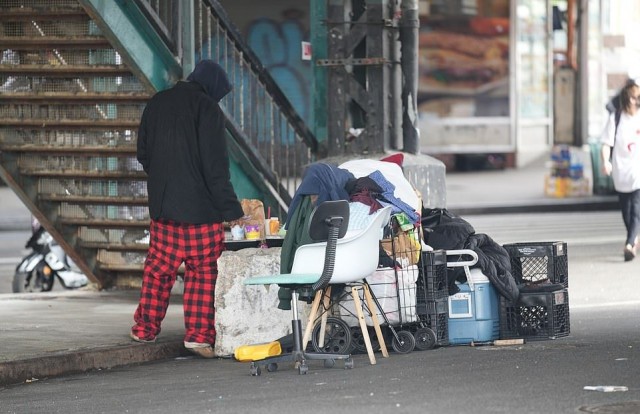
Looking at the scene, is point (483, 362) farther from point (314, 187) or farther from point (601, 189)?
point (601, 189)

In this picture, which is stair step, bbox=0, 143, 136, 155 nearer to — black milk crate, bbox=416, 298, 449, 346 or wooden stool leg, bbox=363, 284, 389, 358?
black milk crate, bbox=416, 298, 449, 346

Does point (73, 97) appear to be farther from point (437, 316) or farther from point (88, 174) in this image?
point (437, 316)

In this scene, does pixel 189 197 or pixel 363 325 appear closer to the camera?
pixel 363 325

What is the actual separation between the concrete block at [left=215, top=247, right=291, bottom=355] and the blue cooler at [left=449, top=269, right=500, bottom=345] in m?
1.24

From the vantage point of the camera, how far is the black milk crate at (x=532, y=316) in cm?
1026

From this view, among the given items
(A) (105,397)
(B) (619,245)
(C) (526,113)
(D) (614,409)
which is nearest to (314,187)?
(A) (105,397)

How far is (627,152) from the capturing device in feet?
51.5

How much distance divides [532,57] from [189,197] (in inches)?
957

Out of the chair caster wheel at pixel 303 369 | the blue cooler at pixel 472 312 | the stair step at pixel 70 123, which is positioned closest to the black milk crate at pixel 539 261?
the blue cooler at pixel 472 312

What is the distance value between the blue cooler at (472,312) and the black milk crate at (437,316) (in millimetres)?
84

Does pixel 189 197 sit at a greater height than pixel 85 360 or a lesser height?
greater

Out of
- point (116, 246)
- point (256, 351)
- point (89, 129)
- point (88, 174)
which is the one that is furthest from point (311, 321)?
point (116, 246)

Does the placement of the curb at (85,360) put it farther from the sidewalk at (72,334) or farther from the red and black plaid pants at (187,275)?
the red and black plaid pants at (187,275)

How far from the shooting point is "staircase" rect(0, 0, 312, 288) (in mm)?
12648
